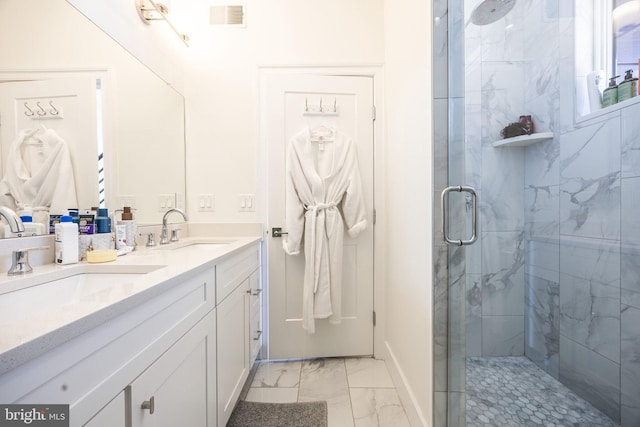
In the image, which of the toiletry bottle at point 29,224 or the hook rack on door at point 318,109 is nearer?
the toiletry bottle at point 29,224

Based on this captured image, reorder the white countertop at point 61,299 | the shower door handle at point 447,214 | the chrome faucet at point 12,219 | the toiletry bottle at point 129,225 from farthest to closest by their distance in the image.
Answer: the toiletry bottle at point 129,225
the shower door handle at point 447,214
the chrome faucet at point 12,219
the white countertop at point 61,299

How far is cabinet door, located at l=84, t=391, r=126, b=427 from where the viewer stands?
1.73 ft

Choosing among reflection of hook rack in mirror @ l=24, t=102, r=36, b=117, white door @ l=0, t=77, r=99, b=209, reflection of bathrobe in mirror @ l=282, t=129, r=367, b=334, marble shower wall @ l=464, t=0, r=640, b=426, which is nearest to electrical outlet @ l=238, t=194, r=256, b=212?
reflection of bathrobe in mirror @ l=282, t=129, r=367, b=334

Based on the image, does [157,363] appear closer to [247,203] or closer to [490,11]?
[247,203]

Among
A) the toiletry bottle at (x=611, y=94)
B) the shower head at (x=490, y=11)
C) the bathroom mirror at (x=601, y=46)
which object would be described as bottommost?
the toiletry bottle at (x=611, y=94)

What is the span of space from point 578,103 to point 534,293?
2.89 feet

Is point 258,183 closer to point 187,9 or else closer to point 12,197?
point 12,197

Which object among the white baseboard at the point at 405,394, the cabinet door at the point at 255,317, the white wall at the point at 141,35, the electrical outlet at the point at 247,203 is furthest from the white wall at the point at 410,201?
the white wall at the point at 141,35

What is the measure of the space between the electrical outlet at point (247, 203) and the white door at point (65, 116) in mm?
900

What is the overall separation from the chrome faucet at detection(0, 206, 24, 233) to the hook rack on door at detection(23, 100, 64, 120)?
0.35 m

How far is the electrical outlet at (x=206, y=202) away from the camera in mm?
2055

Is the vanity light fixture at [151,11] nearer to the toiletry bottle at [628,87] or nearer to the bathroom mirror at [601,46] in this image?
the bathroom mirror at [601,46]

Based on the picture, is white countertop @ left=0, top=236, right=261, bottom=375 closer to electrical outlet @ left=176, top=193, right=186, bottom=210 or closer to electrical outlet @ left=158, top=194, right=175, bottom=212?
electrical outlet @ left=158, top=194, right=175, bottom=212

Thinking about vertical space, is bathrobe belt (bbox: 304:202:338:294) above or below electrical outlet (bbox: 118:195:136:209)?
below
